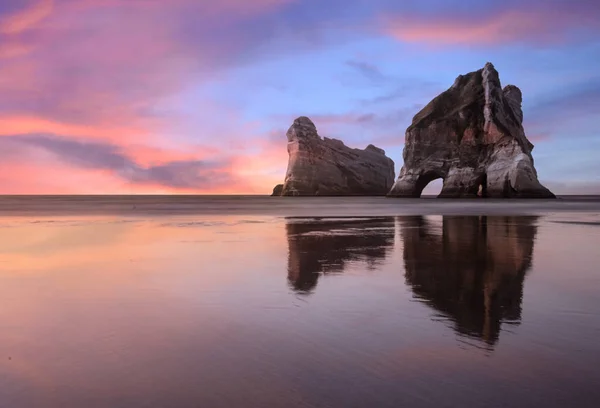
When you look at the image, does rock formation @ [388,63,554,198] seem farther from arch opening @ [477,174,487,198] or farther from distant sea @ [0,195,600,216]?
distant sea @ [0,195,600,216]

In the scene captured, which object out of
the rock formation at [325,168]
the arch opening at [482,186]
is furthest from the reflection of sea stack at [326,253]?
the rock formation at [325,168]

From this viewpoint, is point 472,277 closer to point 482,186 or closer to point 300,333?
point 300,333

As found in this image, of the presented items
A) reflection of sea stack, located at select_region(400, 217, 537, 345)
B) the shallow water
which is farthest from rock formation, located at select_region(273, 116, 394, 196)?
the shallow water

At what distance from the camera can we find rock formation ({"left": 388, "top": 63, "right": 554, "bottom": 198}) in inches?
3522

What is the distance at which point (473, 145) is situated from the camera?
99.4 metres

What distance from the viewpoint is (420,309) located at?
22.5ft

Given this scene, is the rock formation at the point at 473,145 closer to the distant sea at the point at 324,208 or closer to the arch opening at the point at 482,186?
the arch opening at the point at 482,186

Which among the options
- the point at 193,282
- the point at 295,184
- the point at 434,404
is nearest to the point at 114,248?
the point at 193,282

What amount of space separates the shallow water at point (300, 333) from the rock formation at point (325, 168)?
462 ft

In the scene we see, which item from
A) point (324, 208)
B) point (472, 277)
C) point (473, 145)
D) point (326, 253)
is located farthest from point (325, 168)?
point (472, 277)

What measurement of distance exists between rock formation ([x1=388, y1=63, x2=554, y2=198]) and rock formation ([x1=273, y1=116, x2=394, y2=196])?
144 ft

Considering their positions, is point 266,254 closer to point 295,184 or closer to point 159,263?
point 159,263

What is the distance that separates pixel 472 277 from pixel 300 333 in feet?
17.2

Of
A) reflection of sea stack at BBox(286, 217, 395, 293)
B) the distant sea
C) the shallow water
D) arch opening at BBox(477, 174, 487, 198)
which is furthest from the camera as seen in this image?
arch opening at BBox(477, 174, 487, 198)
